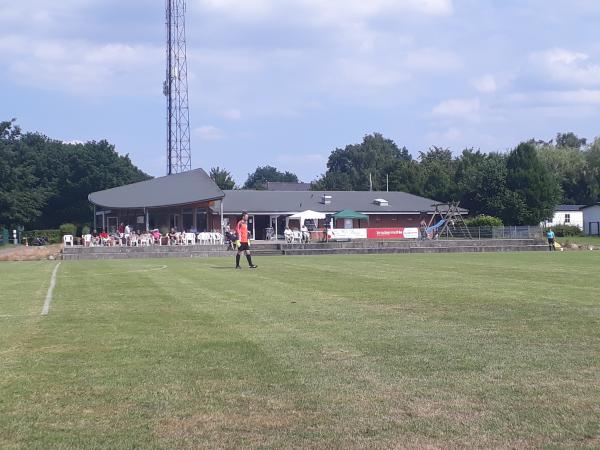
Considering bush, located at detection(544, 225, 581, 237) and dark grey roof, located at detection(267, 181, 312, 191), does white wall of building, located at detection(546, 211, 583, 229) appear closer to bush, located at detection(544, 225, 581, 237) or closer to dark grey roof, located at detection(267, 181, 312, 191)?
bush, located at detection(544, 225, 581, 237)

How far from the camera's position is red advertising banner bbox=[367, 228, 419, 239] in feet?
199

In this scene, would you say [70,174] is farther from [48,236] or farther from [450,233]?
[450,233]

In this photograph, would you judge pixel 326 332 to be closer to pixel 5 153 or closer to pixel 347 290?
pixel 347 290

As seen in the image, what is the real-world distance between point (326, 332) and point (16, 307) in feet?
22.1

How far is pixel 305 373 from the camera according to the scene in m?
7.35

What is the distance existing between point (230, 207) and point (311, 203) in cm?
883

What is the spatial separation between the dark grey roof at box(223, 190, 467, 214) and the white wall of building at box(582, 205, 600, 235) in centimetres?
1662

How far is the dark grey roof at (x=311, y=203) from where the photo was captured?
2662 inches

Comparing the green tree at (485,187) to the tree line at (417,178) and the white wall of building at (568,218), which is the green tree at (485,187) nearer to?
the tree line at (417,178)

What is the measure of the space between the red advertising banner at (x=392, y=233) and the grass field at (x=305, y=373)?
152 ft

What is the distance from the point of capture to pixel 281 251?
4609cm

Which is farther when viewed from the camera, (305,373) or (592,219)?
(592,219)

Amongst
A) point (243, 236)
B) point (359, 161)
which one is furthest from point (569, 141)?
point (243, 236)

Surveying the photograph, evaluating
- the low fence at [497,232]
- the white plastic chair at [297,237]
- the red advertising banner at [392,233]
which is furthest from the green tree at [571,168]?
the white plastic chair at [297,237]
